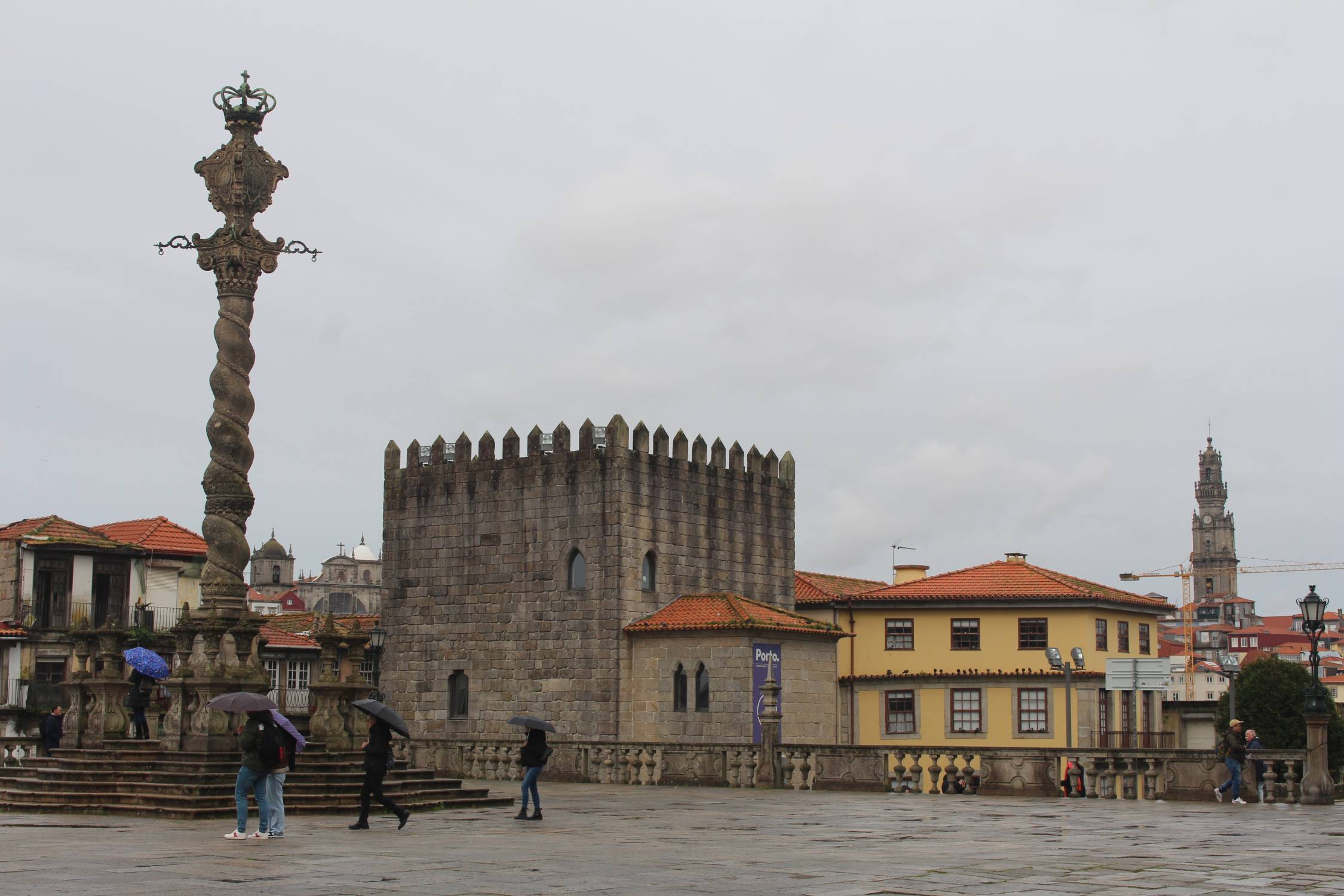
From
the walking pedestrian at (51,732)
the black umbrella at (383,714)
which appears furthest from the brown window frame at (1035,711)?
the black umbrella at (383,714)

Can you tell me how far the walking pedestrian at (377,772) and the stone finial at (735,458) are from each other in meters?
27.0

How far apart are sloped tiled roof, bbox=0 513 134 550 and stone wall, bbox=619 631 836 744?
2349cm

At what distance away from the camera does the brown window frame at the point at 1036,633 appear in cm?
5250

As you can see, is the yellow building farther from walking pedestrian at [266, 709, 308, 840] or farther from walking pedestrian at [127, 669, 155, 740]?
walking pedestrian at [266, 709, 308, 840]

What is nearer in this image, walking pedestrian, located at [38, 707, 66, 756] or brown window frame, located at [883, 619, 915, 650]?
walking pedestrian, located at [38, 707, 66, 756]

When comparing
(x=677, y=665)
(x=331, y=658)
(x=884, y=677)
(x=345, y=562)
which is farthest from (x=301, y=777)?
(x=345, y=562)

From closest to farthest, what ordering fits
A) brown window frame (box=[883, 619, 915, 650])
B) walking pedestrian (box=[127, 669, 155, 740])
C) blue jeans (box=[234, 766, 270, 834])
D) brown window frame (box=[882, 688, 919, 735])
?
blue jeans (box=[234, 766, 270, 834]) → walking pedestrian (box=[127, 669, 155, 740]) → brown window frame (box=[882, 688, 919, 735]) → brown window frame (box=[883, 619, 915, 650])

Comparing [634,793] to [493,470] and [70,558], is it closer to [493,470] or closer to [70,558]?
[493,470]

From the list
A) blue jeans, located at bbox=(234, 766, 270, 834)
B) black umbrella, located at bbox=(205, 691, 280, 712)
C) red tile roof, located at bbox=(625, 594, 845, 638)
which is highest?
red tile roof, located at bbox=(625, 594, 845, 638)

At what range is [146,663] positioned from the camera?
27609 mm

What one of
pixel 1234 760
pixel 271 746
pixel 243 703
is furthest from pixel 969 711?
pixel 271 746

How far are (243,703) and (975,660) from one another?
37425mm

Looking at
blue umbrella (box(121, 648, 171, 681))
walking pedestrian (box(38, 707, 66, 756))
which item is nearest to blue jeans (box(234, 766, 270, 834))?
blue umbrella (box(121, 648, 171, 681))

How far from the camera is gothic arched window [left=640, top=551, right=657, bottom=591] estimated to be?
4319cm
